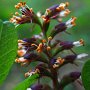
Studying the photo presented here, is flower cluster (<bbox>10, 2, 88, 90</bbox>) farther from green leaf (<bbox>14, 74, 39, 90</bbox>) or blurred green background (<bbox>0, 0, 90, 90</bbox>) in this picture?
blurred green background (<bbox>0, 0, 90, 90</bbox>)

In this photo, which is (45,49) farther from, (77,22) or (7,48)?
(77,22)

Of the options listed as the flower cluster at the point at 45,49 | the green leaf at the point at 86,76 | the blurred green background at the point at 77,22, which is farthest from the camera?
the blurred green background at the point at 77,22

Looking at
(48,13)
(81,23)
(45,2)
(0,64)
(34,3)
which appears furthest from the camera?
(45,2)

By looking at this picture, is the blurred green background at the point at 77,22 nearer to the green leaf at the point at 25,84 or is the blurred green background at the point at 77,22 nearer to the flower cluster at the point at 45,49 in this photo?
the flower cluster at the point at 45,49

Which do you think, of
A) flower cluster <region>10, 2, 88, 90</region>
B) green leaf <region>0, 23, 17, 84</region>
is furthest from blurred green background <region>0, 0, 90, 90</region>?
green leaf <region>0, 23, 17, 84</region>

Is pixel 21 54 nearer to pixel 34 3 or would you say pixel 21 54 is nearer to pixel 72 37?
pixel 72 37

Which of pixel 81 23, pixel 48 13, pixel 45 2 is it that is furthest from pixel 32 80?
pixel 45 2

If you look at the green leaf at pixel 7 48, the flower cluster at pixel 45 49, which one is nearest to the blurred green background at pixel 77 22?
the flower cluster at pixel 45 49
